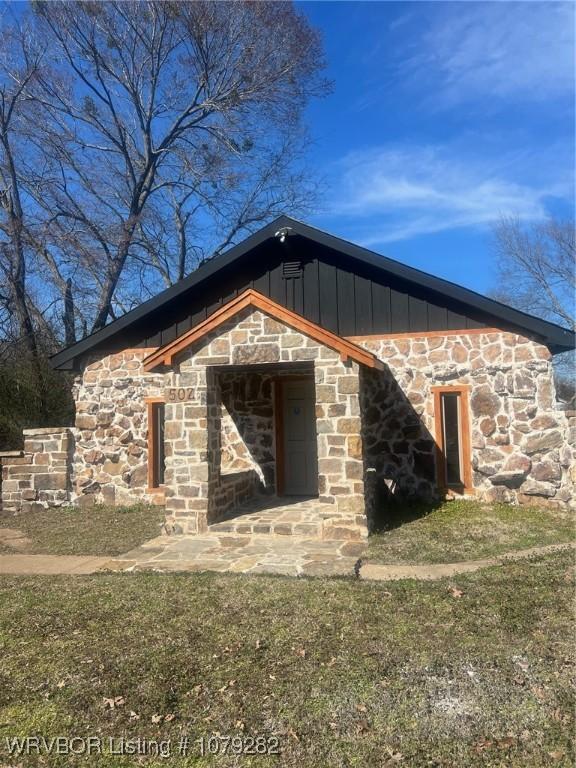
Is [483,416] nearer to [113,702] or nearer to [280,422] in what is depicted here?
[280,422]

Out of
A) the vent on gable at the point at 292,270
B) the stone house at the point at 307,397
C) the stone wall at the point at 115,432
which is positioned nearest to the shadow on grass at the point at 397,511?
the stone house at the point at 307,397

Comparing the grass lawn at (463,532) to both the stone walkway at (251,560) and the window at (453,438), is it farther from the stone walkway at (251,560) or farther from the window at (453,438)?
the window at (453,438)

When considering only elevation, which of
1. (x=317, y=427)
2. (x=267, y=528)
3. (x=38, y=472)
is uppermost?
(x=317, y=427)

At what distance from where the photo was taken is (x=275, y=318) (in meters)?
8.40

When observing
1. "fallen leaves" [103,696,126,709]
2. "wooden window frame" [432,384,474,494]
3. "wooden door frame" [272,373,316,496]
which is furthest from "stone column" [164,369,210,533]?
"fallen leaves" [103,696,126,709]

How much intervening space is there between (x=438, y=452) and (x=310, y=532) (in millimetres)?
3379

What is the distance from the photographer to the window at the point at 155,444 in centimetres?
1163

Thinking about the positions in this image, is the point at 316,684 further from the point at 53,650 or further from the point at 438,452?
the point at 438,452

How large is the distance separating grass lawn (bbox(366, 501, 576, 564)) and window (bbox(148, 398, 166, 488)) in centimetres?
509

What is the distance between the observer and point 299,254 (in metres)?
11.2

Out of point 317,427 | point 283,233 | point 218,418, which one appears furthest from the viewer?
point 283,233

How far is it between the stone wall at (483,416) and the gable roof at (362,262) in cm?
44

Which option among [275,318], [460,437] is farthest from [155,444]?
[460,437]

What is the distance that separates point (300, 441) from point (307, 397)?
893 mm
